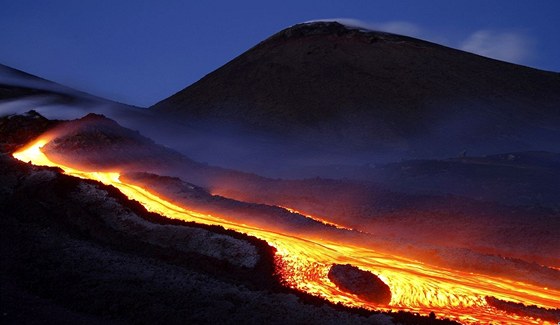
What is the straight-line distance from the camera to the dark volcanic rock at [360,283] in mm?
10773

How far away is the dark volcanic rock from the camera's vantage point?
1077 cm

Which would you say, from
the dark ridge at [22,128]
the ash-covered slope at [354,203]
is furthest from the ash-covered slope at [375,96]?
the dark ridge at [22,128]

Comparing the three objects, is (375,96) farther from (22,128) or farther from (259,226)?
(259,226)

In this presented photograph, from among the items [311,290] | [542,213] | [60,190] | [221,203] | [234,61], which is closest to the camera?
[311,290]

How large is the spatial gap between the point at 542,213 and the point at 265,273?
46.4 ft

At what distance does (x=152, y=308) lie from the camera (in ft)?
27.8

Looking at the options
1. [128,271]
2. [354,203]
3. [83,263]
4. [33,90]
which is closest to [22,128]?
[354,203]

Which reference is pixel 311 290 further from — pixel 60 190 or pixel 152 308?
pixel 60 190

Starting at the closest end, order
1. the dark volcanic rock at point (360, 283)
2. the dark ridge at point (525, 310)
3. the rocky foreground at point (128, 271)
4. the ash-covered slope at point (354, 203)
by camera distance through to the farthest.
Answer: the rocky foreground at point (128, 271), the dark ridge at point (525, 310), the dark volcanic rock at point (360, 283), the ash-covered slope at point (354, 203)

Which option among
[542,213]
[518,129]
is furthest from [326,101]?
[542,213]

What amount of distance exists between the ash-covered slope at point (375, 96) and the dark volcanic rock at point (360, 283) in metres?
36.1

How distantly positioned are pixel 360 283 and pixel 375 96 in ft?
168

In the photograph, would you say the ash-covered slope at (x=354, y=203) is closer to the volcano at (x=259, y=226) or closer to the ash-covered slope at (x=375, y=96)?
the volcano at (x=259, y=226)

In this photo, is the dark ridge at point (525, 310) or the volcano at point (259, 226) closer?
the volcano at point (259, 226)
